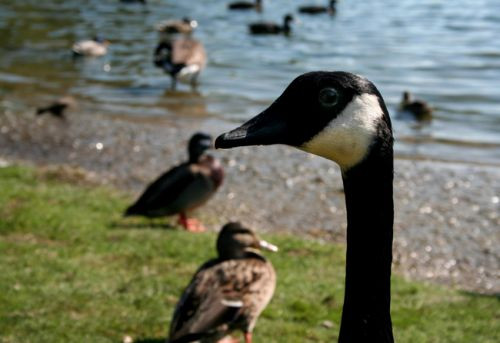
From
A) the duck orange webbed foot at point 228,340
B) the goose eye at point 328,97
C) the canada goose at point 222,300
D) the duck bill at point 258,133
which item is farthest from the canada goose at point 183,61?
the goose eye at point 328,97

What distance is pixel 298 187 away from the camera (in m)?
11.1

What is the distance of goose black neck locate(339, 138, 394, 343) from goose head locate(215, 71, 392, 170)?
128 millimetres

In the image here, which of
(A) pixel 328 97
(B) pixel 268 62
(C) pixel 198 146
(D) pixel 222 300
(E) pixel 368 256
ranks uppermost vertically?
(A) pixel 328 97

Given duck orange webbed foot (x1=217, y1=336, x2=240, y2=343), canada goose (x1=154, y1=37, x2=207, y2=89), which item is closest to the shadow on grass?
duck orange webbed foot (x1=217, y1=336, x2=240, y2=343)

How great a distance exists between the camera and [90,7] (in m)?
36.5

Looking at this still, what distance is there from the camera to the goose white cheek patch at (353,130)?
3092mm

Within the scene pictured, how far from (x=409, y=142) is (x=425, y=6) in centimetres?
2207

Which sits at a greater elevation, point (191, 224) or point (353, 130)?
point (353, 130)

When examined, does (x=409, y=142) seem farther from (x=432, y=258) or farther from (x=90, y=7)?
(x=90, y=7)

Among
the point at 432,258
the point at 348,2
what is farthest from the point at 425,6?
the point at 432,258

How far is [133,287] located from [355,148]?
440 centimetres

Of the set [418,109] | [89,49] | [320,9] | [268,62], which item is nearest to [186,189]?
[418,109]

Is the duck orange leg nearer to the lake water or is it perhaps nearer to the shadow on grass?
the shadow on grass

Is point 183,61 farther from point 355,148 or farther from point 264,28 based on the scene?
point 355,148
